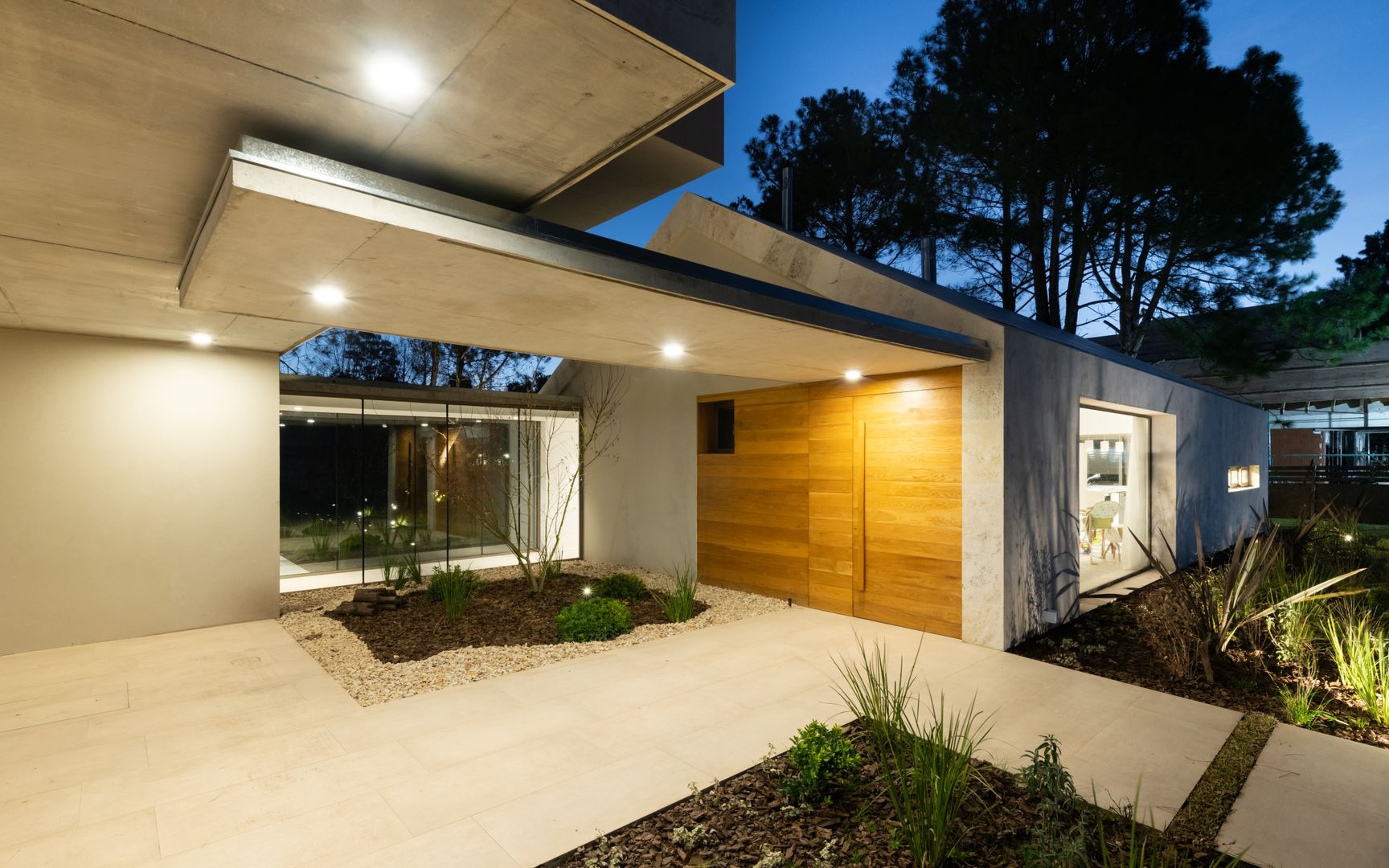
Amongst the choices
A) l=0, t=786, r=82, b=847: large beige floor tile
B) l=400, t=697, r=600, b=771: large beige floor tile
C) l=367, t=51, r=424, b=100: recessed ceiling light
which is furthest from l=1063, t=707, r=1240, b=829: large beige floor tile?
l=0, t=786, r=82, b=847: large beige floor tile

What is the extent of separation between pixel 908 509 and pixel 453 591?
4213 millimetres

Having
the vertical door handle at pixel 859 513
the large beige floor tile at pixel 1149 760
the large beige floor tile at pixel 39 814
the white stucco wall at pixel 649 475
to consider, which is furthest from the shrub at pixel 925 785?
the white stucco wall at pixel 649 475

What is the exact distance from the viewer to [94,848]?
2.56 metres

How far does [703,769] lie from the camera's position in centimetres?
316

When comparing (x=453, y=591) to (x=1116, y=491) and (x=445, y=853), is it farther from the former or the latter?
(x=1116, y=491)

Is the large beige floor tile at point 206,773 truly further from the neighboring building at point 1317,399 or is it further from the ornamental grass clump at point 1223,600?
the neighboring building at point 1317,399

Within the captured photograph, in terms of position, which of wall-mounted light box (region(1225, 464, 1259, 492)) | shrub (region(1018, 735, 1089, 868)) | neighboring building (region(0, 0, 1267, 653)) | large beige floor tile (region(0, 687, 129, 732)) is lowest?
large beige floor tile (region(0, 687, 129, 732))

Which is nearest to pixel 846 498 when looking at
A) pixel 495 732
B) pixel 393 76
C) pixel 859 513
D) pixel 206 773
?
pixel 859 513

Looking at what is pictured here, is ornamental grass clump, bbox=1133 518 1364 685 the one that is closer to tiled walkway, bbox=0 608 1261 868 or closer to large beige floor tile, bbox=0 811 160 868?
tiled walkway, bbox=0 608 1261 868

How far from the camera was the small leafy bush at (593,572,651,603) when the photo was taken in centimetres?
688

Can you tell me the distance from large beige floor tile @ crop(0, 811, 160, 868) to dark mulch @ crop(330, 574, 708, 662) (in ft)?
7.08

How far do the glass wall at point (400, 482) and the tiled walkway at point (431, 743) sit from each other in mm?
2835

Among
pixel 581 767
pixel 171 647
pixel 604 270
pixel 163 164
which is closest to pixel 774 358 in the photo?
pixel 604 270

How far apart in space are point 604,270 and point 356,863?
252cm
